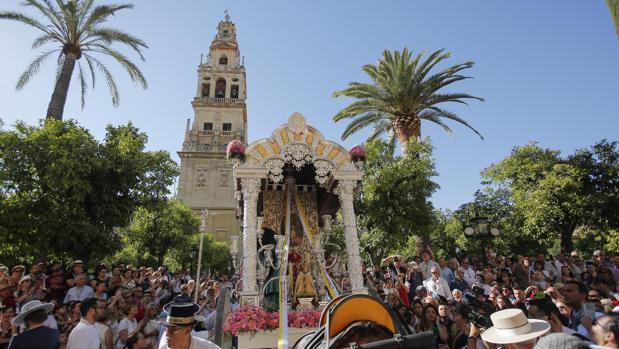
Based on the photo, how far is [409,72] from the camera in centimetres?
1836

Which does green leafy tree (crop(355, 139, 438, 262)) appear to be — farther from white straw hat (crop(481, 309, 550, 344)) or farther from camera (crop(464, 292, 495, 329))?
white straw hat (crop(481, 309, 550, 344))

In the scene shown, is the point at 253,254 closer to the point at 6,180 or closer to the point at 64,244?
the point at 64,244

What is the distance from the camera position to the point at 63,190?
1256 cm

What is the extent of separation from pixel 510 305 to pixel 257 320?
15.6 ft

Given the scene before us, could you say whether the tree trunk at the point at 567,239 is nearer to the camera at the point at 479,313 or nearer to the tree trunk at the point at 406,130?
the tree trunk at the point at 406,130

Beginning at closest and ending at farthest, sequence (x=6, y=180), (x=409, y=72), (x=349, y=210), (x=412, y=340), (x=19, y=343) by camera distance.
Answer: (x=412, y=340), (x=19, y=343), (x=349, y=210), (x=6, y=180), (x=409, y=72)

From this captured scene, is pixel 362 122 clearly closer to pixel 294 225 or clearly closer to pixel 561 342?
pixel 294 225

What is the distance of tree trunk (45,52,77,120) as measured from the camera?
49.4 ft

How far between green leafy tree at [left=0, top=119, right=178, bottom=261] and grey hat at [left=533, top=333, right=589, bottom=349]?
13643 mm

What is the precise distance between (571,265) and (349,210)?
891cm

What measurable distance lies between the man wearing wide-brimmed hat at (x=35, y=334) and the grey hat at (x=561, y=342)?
558 centimetres

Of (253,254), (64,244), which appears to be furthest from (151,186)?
(253,254)

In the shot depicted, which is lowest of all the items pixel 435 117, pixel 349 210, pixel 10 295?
pixel 10 295

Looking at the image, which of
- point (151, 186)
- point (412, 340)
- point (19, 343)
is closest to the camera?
point (412, 340)
